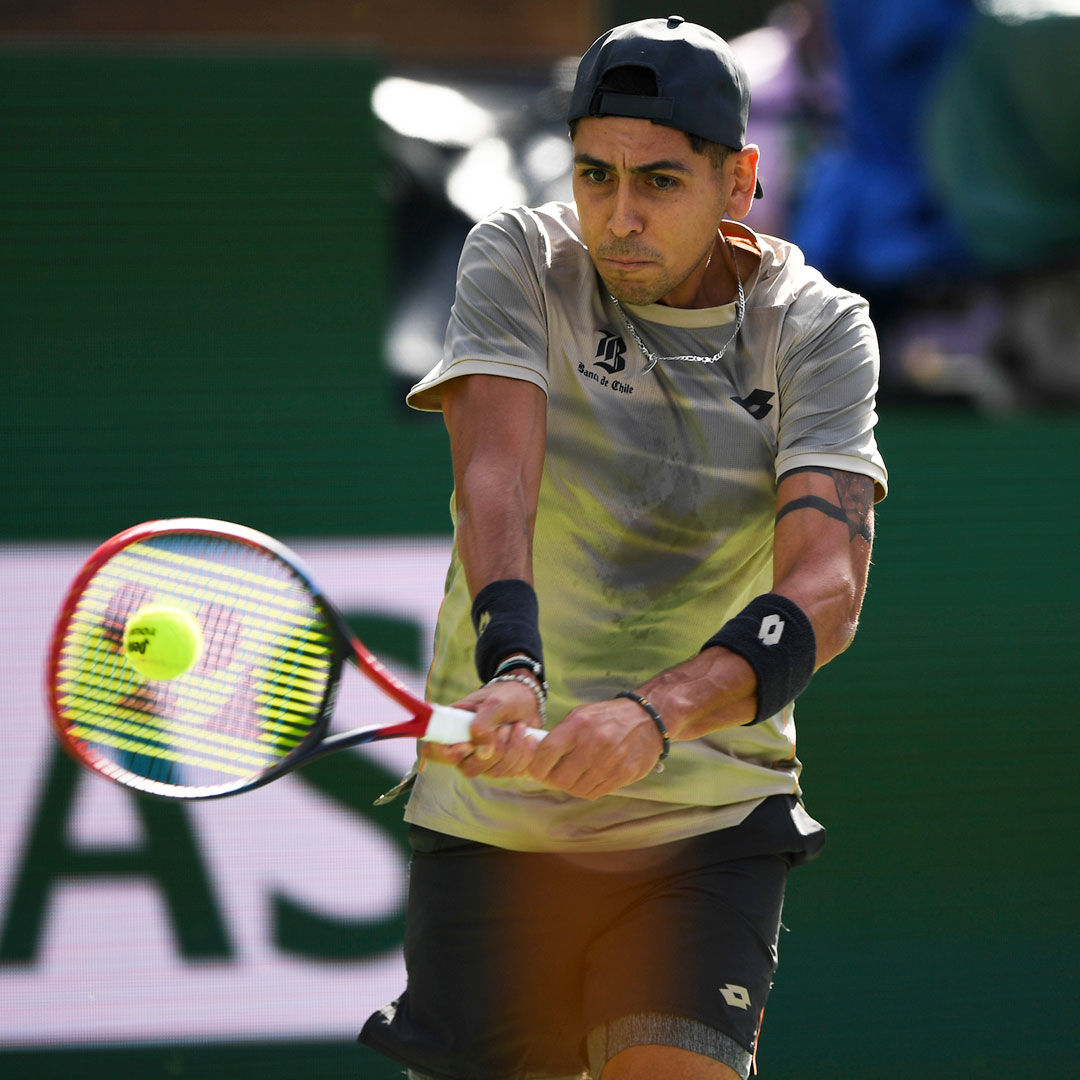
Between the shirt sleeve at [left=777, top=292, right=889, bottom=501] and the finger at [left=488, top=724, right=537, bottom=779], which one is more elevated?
the shirt sleeve at [left=777, top=292, right=889, bottom=501]

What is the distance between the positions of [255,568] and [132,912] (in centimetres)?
200

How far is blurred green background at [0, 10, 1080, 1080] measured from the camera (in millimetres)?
4133

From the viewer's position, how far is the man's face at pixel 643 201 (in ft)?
7.71

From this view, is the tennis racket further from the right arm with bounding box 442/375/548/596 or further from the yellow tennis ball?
the right arm with bounding box 442/375/548/596

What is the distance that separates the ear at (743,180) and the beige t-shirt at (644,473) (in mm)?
137

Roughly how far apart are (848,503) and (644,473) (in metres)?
0.33

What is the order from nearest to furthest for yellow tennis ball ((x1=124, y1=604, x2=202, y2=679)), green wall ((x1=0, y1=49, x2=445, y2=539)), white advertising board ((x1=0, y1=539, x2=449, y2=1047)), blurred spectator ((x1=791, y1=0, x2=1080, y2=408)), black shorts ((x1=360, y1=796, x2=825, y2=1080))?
1. yellow tennis ball ((x1=124, y1=604, x2=202, y2=679))
2. black shorts ((x1=360, y1=796, x2=825, y2=1080))
3. white advertising board ((x1=0, y1=539, x2=449, y2=1047))
4. green wall ((x1=0, y1=49, x2=445, y2=539))
5. blurred spectator ((x1=791, y1=0, x2=1080, y2=408))

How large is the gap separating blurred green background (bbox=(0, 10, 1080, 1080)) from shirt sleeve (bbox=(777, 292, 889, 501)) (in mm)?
1867

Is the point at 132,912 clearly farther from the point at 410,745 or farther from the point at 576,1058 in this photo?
the point at 576,1058

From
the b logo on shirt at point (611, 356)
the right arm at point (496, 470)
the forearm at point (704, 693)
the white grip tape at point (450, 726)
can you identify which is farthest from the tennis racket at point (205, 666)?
the b logo on shirt at point (611, 356)

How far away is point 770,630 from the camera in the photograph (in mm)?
2223

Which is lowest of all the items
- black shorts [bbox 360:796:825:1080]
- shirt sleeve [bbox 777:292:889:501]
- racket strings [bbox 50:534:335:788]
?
black shorts [bbox 360:796:825:1080]

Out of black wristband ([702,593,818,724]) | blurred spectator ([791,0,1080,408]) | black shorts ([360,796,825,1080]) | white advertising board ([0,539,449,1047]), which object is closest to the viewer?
black wristband ([702,593,818,724])

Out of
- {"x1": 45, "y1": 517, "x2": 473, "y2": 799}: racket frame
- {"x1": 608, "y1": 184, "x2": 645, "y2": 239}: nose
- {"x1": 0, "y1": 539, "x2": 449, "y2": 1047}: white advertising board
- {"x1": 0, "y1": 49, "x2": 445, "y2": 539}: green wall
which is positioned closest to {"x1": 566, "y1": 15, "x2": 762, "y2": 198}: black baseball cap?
{"x1": 608, "y1": 184, "x2": 645, "y2": 239}: nose
